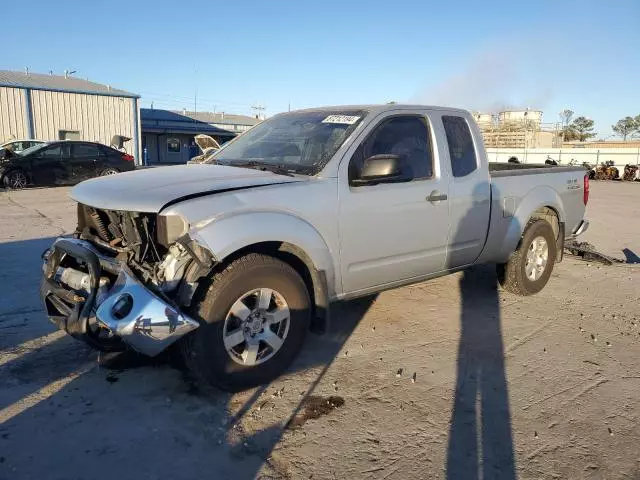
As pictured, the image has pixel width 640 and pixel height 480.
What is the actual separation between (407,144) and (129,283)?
2.53 m

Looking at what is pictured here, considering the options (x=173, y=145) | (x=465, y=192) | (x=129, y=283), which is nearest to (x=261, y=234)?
(x=129, y=283)

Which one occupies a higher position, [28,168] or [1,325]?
[28,168]

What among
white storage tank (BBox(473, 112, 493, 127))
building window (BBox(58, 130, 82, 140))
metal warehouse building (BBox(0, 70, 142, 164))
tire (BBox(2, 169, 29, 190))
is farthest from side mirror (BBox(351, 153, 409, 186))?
white storage tank (BBox(473, 112, 493, 127))

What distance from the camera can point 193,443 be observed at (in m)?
2.84

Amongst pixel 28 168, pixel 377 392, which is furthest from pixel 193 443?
pixel 28 168

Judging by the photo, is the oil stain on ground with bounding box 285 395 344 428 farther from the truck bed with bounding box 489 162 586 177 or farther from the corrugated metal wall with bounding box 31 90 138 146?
the corrugated metal wall with bounding box 31 90 138 146

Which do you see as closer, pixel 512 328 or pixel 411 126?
pixel 411 126

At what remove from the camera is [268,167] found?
396 centimetres

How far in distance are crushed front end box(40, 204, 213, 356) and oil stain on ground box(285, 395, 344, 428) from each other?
841 millimetres

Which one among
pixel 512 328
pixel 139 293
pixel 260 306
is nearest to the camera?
pixel 139 293

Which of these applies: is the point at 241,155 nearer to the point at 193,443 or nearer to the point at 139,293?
the point at 139,293

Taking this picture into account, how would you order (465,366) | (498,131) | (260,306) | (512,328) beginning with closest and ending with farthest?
(260,306), (465,366), (512,328), (498,131)

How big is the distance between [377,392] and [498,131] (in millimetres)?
44561

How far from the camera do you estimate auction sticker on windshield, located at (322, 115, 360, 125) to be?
4109mm
